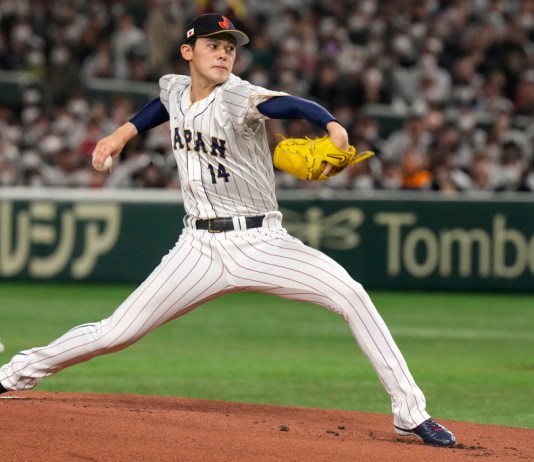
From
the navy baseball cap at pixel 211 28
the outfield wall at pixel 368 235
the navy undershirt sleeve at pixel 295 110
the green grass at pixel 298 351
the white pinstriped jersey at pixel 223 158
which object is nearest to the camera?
the navy undershirt sleeve at pixel 295 110

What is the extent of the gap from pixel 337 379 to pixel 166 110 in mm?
2935

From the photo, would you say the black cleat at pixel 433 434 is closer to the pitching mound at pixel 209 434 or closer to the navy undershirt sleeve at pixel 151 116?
the pitching mound at pixel 209 434

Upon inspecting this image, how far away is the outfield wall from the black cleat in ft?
29.7

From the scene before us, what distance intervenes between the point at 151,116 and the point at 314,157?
50.4 inches

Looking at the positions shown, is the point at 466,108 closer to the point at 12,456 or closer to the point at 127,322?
the point at 127,322

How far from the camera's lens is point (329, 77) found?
58.7 ft

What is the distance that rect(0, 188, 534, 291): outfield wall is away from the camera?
1452cm

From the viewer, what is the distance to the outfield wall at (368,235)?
1452cm

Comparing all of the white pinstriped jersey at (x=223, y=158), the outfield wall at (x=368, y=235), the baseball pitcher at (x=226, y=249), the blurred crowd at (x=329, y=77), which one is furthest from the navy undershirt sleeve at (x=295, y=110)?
the blurred crowd at (x=329, y=77)

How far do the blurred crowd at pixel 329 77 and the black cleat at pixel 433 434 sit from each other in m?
9.68

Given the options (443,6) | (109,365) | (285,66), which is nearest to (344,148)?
(109,365)

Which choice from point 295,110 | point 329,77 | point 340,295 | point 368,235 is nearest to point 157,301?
point 340,295

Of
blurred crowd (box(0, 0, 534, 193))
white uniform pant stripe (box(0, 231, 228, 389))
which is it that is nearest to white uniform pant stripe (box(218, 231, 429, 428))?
white uniform pant stripe (box(0, 231, 228, 389))

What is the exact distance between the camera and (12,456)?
15.4 ft
